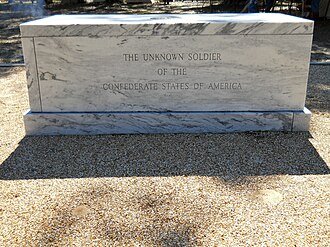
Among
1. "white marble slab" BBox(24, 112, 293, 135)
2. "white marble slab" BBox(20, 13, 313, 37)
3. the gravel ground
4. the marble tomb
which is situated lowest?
the gravel ground

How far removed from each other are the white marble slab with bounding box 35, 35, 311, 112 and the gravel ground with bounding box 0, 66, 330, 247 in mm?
427

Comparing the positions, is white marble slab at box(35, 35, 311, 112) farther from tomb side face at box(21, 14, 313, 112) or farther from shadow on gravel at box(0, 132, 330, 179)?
shadow on gravel at box(0, 132, 330, 179)

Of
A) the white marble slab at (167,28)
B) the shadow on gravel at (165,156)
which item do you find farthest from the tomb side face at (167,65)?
the shadow on gravel at (165,156)

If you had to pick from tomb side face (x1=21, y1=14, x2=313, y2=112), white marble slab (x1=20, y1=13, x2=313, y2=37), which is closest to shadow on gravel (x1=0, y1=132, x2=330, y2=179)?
tomb side face (x1=21, y1=14, x2=313, y2=112)

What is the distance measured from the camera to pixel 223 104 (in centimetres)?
482

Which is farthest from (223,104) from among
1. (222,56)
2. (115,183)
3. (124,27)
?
(115,183)

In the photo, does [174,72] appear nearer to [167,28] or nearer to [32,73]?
[167,28]

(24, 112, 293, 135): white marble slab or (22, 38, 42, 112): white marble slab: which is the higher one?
(22, 38, 42, 112): white marble slab

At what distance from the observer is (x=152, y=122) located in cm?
484

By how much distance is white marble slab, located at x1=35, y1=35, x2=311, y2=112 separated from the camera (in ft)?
15.0

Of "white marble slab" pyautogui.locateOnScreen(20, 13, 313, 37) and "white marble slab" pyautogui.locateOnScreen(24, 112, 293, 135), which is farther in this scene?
"white marble slab" pyautogui.locateOnScreen(24, 112, 293, 135)

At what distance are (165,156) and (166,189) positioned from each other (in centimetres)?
72

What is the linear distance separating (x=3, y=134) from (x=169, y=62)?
7.66ft

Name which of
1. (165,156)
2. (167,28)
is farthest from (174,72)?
(165,156)
